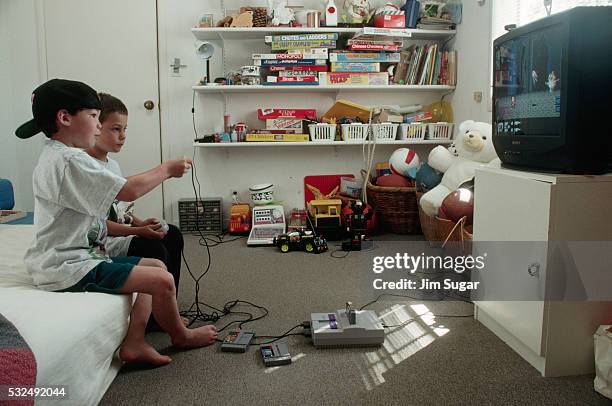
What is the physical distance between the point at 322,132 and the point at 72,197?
7.90ft

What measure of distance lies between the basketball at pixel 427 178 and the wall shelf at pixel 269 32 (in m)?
1.00

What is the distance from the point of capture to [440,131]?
143 inches

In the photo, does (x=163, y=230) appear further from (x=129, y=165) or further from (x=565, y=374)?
(x=129, y=165)

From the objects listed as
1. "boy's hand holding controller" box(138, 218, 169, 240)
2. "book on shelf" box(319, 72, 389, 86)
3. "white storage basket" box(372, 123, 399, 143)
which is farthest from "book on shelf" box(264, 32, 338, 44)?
"boy's hand holding controller" box(138, 218, 169, 240)

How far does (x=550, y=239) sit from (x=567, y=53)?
526mm

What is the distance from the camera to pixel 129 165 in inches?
149

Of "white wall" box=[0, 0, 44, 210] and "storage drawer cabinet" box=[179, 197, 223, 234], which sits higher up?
"white wall" box=[0, 0, 44, 210]

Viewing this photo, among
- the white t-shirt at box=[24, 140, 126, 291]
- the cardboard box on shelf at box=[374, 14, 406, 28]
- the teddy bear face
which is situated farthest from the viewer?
the cardboard box on shelf at box=[374, 14, 406, 28]

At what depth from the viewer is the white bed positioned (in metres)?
1.12

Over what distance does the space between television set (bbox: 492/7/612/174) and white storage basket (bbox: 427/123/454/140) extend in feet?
6.48

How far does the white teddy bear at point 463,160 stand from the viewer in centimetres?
268

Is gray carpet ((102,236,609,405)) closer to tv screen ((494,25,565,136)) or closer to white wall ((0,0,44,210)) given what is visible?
tv screen ((494,25,565,136))

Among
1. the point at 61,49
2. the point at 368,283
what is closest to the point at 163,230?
the point at 368,283

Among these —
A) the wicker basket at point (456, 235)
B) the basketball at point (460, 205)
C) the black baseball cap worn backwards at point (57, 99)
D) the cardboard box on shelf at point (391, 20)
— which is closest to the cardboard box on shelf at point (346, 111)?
the cardboard box on shelf at point (391, 20)
